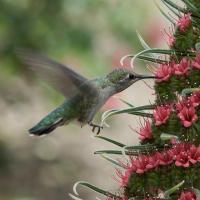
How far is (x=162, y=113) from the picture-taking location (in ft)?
7.81

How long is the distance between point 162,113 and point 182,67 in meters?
0.23

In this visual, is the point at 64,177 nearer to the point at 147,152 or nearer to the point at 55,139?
the point at 55,139

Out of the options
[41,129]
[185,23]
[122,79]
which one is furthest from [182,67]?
[41,129]

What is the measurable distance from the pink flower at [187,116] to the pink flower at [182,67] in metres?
0.17

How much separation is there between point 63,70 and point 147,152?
3.12 ft

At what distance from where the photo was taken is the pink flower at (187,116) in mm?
2299

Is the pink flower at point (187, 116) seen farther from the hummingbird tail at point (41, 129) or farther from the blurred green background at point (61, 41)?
the blurred green background at point (61, 41)

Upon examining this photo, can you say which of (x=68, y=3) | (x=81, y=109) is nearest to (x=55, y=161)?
(x=68, y=3)

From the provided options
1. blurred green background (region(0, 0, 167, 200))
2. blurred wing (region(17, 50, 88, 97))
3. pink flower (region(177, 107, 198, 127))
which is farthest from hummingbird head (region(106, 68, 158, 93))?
blurred green background (region(0, 0, 167, 200))

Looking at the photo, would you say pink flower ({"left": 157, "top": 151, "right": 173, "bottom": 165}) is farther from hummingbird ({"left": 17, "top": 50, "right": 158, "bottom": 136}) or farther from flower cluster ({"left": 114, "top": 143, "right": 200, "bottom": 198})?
hummingbird ({"left": 17, "top": 50, "right": 158, "bottom": 136})

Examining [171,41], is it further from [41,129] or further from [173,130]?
[41,129]

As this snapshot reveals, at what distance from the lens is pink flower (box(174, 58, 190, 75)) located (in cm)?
238

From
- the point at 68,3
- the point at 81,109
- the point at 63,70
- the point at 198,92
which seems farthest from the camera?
the point at 68,3

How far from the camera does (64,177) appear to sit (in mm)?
7562
